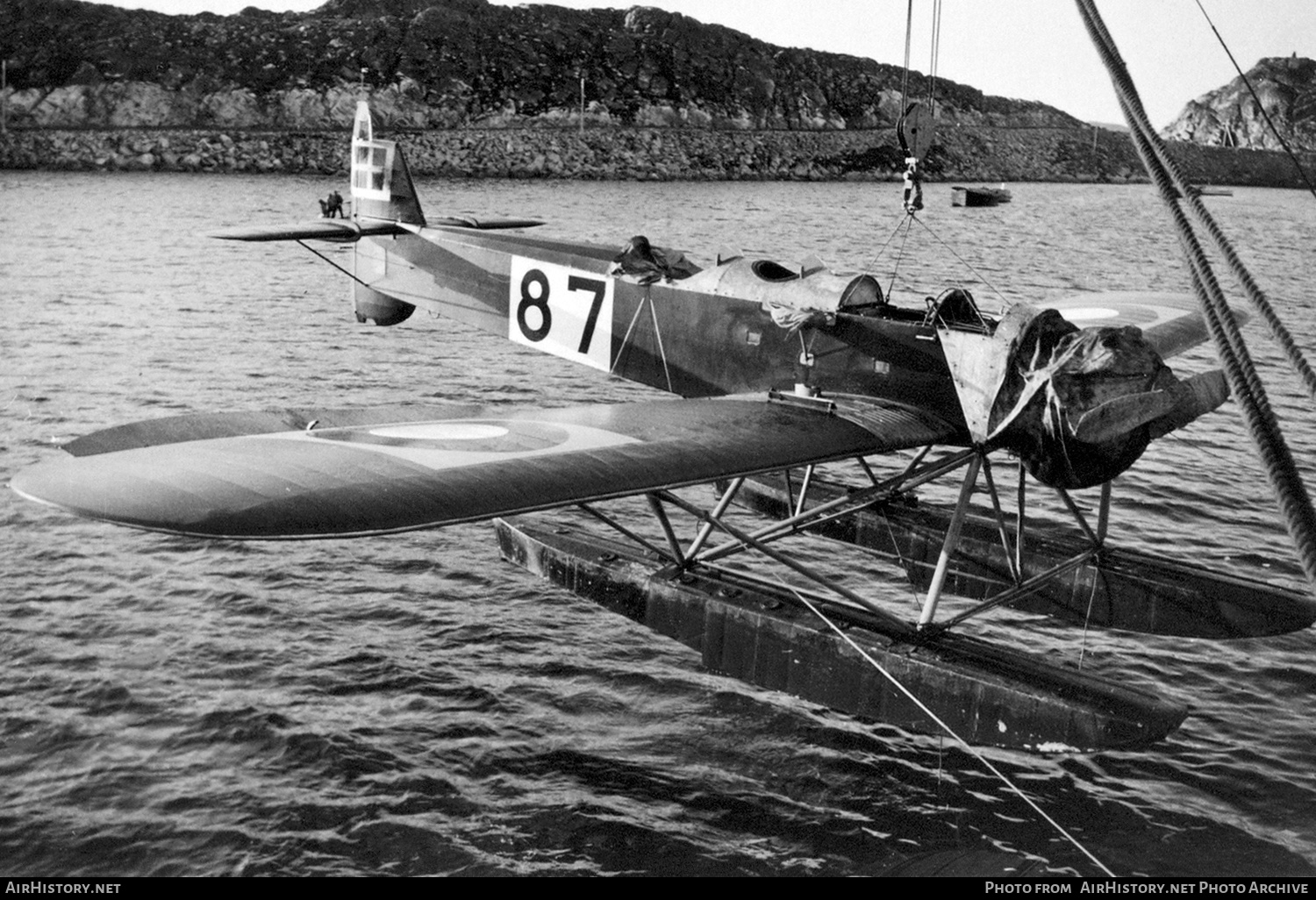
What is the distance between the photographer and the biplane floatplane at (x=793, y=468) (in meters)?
7.35

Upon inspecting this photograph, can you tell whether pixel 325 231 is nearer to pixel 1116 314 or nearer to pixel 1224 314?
pixel 1116 314

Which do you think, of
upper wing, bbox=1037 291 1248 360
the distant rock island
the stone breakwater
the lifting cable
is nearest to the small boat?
upper wing, bbox=1037 291 1248 360

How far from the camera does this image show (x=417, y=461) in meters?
7.80

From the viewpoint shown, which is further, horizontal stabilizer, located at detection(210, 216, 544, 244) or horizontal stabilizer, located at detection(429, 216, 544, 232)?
horizontal stabilizer, located at detection(429, 216, 544, 232)

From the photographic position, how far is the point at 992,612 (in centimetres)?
1283

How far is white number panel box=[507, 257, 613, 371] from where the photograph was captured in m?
13.8

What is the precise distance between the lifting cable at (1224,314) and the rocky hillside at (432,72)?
279ft

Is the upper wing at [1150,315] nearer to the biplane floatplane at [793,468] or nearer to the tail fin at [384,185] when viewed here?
the biplane floatplane at [793,468]

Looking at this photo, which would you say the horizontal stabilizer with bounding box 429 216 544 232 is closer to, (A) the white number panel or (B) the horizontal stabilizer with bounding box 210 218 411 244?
(B) the horizontal stabilizer with bounding box 210 218 411 244

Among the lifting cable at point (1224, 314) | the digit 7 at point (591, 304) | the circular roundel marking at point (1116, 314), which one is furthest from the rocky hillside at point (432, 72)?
the lifting cable at point (1224, 314)

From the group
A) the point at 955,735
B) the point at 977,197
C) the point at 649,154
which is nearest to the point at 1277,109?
the point at 649,154

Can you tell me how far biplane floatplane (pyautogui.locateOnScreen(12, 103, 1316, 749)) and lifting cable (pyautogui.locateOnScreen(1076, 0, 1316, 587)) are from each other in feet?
15.0

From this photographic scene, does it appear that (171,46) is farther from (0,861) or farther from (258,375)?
(0,861)

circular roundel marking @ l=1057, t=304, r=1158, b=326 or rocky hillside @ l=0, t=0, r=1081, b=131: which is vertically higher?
rocky hillside @ l=0, t=0, r=1081, b=131
